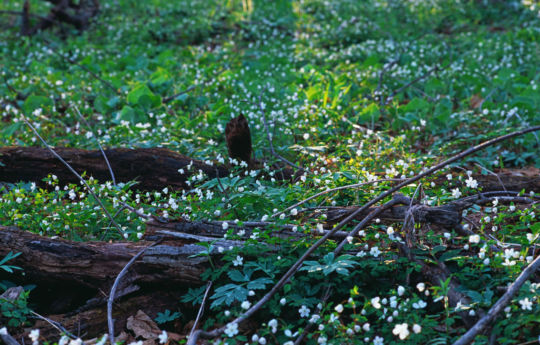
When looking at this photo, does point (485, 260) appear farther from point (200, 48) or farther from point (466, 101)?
point (200, 48)

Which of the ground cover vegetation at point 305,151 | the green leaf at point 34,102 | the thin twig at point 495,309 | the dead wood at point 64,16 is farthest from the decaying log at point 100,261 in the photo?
the dead wood at point 64,16

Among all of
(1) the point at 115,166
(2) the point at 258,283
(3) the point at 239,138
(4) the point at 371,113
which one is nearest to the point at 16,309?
(2) the point at 258,283

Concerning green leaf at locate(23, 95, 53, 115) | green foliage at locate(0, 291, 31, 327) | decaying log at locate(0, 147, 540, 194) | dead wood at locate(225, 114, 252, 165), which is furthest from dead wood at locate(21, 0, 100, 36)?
green foliage at locate(0, 291, 31, 327)

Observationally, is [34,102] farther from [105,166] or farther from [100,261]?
[100,261]

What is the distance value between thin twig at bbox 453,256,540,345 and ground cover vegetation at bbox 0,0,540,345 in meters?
0.05

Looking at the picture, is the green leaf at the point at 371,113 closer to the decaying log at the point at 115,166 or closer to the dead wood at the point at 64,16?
the decaying log at the point at 115,166

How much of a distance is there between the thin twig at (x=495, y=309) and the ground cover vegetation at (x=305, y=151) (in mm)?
54

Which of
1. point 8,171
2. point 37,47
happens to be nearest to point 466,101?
point 8,171

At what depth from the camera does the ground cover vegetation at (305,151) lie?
265 cm

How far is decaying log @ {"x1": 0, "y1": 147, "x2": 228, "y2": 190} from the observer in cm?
438

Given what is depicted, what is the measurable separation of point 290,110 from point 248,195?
2578 millimetres

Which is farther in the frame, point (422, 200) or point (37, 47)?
point (37, 47)

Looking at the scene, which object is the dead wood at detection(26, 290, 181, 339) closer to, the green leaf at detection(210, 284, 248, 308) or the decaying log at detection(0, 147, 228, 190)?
the green leaf at detection(210, 284, 248, 308)

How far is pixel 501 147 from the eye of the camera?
17.4 ft
